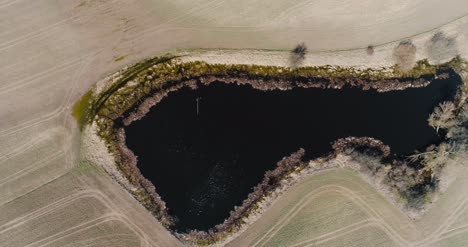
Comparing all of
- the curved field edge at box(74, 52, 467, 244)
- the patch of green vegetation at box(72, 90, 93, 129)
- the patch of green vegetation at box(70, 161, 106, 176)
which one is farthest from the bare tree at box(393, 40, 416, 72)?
the patch of green vegetation at box(70, 161, 106, 176)

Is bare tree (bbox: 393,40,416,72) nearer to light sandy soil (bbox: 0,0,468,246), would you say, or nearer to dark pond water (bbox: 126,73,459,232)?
light sandy soil (bbox: 0,0,468,246)

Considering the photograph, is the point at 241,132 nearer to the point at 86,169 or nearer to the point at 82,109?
the point at 86,169

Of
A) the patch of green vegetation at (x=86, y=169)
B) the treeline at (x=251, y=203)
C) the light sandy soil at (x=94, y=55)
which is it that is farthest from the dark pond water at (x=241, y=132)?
the patch of green vegetation at (x=86, y=169)

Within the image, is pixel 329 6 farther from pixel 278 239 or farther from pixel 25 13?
pixel 25 13

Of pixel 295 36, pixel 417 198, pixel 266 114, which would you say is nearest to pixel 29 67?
pixel 266 114

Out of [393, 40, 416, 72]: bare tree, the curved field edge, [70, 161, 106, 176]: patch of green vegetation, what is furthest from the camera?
[393, 40, 416, 72]: bare tree

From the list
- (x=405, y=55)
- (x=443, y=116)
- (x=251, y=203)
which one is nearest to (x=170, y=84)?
(x=251, y=203)

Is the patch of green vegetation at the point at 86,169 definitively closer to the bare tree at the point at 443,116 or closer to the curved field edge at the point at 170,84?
the curved field edge at the point at 170,84
